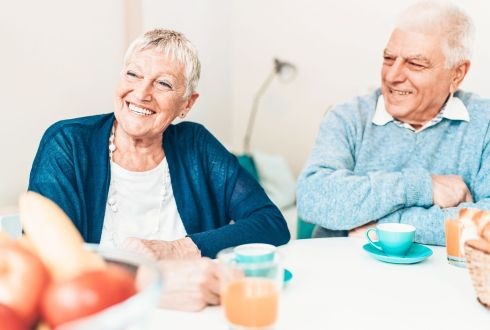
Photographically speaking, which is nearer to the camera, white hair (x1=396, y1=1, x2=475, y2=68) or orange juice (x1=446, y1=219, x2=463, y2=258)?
orange juice (x1=446, y1=219, x2=463, y2=258)

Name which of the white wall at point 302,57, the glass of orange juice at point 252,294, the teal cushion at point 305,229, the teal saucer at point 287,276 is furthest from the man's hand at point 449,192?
the white wall at point 302,57

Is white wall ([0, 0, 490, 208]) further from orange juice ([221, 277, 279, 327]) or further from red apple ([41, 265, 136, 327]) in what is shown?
red apple ([41, 265, 136, 327])

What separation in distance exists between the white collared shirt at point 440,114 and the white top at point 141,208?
0.73 m

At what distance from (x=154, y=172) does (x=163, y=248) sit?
0.37 meters

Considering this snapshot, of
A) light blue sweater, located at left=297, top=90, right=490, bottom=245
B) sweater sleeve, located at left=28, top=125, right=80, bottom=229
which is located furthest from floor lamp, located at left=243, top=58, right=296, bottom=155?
sweater sleeve, located at left=28, top=125, right=80, bottom=229

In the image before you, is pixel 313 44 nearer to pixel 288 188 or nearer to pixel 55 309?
pixel 288 188

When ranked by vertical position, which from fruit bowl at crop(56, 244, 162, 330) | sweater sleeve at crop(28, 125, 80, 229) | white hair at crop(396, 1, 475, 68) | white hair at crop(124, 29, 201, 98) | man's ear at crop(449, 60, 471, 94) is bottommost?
sweater sleeve at crop(28, 125, 80, 229)

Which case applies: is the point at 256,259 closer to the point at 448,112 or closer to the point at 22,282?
the point at 22,282

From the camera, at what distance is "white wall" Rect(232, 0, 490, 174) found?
3357 mm

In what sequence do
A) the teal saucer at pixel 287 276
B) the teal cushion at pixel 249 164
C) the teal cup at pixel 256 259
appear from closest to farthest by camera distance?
the teal cup at pixel 256 259
the teal saucer at pixel 287 276
the teal cushion at pixel 249 164

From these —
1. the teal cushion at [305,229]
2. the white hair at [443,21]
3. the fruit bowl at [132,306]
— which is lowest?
the teal cushion at [305,229]

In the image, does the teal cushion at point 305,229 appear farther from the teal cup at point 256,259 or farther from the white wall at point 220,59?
the white wall at point 220,59

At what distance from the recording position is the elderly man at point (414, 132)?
5.72 ft

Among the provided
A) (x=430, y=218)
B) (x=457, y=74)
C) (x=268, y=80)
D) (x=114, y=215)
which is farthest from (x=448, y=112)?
(x=268, y=80)
